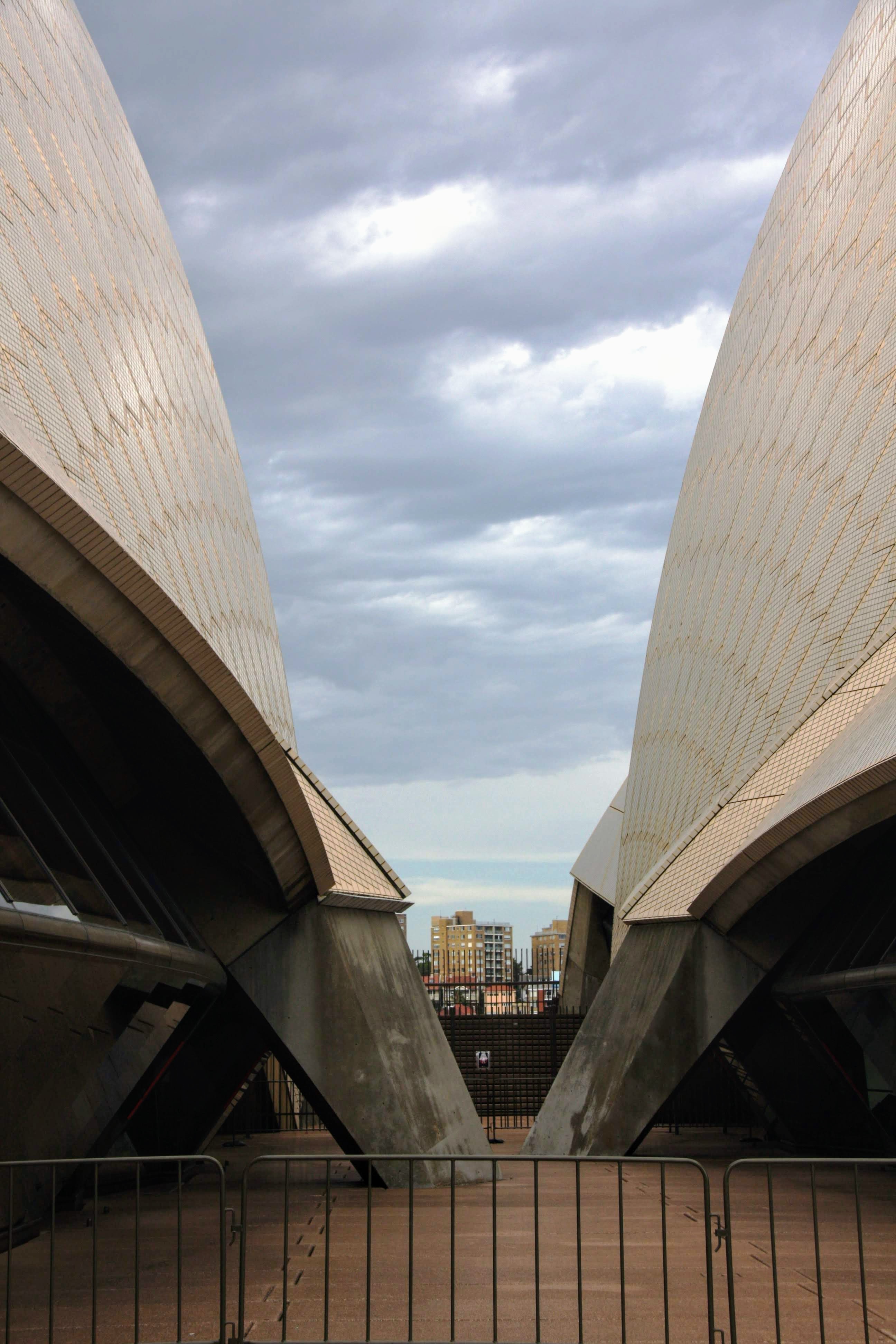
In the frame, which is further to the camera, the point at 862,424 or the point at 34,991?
the point at 862,424

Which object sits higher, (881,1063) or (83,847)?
(83,847)

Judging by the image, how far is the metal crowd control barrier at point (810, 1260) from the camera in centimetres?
641

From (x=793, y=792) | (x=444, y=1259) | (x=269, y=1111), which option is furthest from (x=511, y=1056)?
(x=444, y=1259)

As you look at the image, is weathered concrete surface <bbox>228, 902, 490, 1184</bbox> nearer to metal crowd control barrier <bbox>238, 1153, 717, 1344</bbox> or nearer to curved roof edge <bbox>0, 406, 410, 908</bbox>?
curved roof edge <bbox>0, 406, 410, 908</bbox>

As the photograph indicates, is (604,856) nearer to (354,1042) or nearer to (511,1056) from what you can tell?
(511,1056)

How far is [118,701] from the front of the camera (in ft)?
37.9

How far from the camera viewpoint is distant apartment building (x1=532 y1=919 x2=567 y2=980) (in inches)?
1312

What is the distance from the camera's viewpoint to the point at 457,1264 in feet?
29.0

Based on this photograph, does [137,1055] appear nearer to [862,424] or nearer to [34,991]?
[34,991]

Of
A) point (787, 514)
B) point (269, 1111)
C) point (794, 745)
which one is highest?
point (787, 514)

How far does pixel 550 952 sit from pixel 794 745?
28.8 meters

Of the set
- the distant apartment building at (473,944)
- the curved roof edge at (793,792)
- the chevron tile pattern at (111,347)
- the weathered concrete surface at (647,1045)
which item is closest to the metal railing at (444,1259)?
the weathered concrete surface at (647,1045)

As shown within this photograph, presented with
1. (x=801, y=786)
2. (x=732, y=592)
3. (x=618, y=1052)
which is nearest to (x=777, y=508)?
(x=732, y=592)

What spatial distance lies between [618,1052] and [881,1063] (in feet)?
10.2
